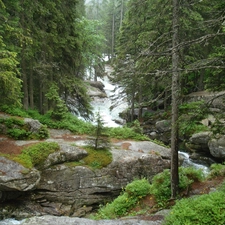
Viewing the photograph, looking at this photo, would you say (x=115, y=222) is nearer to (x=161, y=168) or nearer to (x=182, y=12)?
(x=161, y=168)

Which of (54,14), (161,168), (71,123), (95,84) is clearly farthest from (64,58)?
(95,84)

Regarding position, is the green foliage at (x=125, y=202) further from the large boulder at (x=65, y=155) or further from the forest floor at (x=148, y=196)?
the large boulder at (x=65, y=155)

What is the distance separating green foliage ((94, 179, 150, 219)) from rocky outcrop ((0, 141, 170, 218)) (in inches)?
80.6

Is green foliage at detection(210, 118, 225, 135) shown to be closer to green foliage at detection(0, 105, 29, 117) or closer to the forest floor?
the forest floor

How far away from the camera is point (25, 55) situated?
14461mm

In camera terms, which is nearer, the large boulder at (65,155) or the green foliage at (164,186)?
the green foliage at (164,186)

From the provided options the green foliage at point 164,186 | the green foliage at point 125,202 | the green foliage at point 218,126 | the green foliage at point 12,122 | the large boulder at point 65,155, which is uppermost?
the green foliage at point 218,126

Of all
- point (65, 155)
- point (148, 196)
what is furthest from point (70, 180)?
point (148, 196)

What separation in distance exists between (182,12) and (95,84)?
30.2 metres

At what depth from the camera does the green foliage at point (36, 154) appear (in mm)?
10223

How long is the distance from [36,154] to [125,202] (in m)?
5.06

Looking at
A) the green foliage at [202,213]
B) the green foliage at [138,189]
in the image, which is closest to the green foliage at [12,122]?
the green foliage at [138,189]

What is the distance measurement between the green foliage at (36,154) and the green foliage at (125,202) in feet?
13.1

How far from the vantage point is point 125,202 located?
27.9ft
